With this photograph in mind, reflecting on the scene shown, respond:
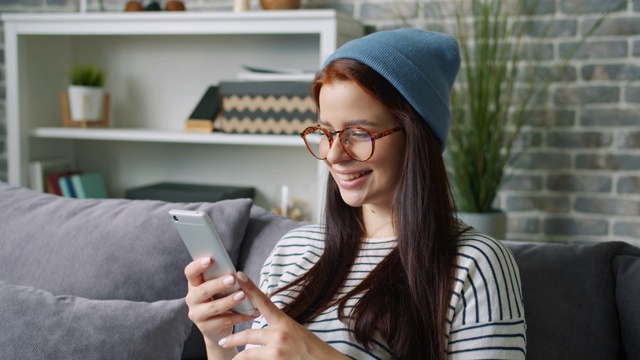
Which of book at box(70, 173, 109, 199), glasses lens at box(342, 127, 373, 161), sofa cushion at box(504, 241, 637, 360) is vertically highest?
glasses lens at box(342, 127, 373, 161)

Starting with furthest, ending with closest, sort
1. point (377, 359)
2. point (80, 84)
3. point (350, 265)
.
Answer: point (80, 84), point (350, 265), point (377, 359)

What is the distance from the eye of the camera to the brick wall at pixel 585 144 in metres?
2.69

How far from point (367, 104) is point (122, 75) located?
238 centimetres

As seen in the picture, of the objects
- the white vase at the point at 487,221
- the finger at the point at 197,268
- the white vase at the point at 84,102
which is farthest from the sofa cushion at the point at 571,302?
the white vase at the point at 84,102

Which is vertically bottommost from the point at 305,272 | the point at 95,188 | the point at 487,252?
→ the point at 95,188

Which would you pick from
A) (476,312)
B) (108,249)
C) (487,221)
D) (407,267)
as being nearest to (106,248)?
(108,249)

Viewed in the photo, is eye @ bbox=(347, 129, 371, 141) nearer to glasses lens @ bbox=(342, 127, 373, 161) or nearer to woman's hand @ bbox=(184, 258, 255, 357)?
glasses lens @ bbox=(342, 127, 373, 161)

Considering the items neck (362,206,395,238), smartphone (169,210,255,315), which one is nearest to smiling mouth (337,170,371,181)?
neck (362,206,395,238)

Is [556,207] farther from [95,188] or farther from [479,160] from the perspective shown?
[95,188]

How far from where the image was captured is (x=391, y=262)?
1304 mm

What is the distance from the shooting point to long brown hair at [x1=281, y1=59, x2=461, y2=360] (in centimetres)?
121

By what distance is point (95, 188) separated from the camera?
335 centimetres

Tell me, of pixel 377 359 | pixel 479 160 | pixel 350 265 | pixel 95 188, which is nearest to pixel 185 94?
pixel 95 188

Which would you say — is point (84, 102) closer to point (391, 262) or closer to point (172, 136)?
point (172, 136)
